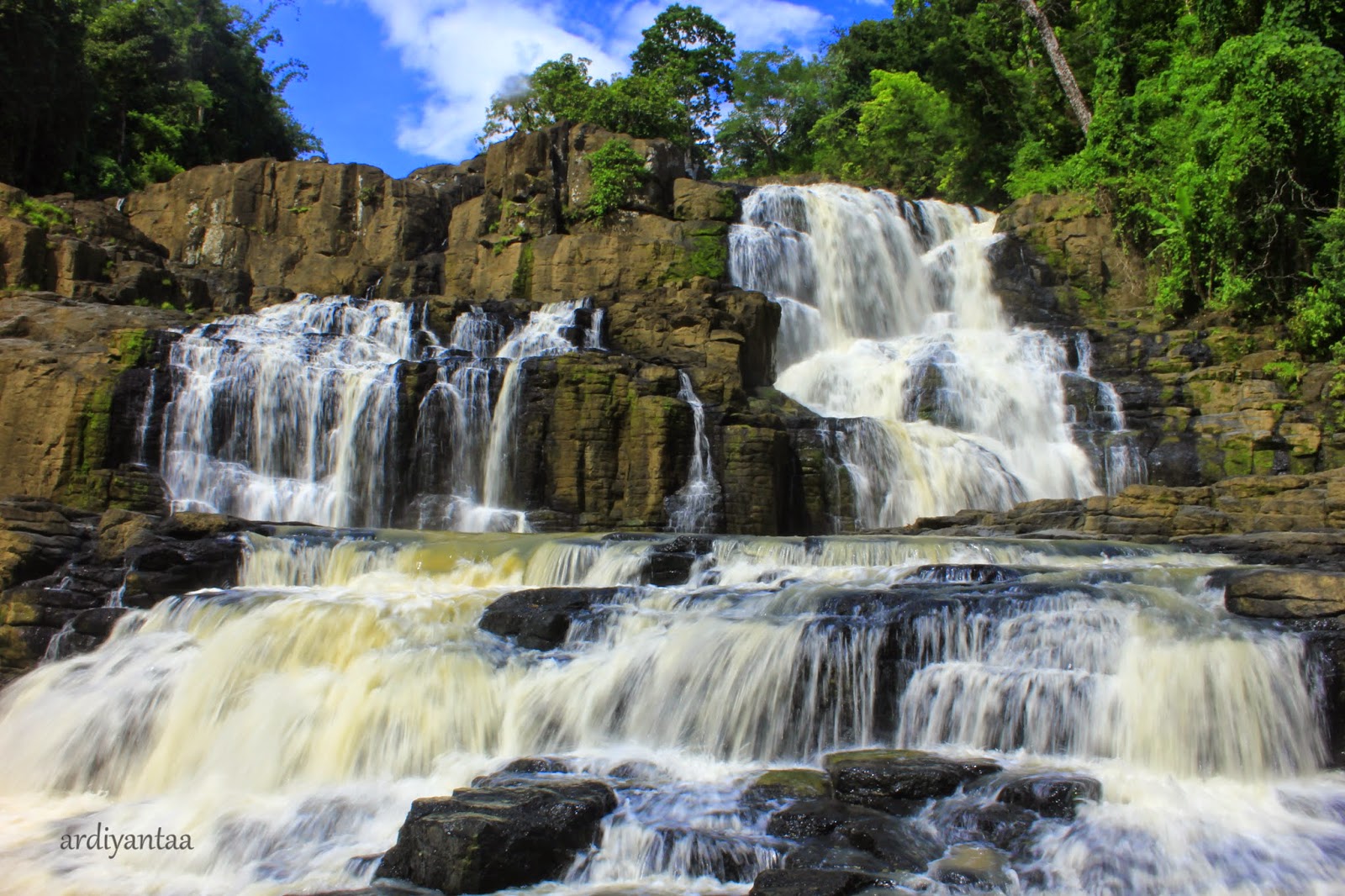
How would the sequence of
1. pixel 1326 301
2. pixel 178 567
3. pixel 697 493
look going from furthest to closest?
pixel 1326 301
pixel 697 493
pixel 178 567

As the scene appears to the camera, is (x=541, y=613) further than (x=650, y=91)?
No

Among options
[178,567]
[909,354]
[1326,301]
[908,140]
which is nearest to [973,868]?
[178,567]

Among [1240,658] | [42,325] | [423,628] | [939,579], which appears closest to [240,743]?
[423,628]

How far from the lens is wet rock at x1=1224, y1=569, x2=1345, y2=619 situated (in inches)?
310

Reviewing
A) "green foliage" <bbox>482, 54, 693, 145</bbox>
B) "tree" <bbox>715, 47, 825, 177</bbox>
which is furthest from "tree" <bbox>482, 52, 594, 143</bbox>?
"tree" <bbox>715, 47, 825, 177</bbox>

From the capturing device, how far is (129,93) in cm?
3422

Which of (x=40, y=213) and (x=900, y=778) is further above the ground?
(x=40, y=213)

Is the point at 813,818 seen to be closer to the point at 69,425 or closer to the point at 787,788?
the point at 787,788

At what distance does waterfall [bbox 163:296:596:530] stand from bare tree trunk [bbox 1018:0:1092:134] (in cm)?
2012

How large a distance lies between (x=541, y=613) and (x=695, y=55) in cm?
4525

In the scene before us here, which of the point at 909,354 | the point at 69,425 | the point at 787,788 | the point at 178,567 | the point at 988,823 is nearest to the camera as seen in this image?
the point at 988,823

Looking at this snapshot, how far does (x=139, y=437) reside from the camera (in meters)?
17.7

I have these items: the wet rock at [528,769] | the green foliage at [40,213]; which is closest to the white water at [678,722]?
the wet rock at [528,769]

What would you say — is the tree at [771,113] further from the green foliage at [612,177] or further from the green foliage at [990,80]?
the green foliage at [612,177]
